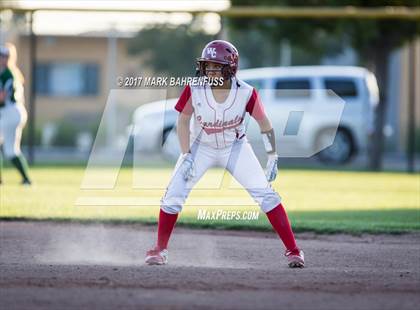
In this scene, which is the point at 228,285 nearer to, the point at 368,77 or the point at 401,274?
the point at 401,274

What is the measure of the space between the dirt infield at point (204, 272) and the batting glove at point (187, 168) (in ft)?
2.45

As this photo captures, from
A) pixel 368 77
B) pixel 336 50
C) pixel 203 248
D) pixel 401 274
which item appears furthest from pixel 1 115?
pixel 336 50

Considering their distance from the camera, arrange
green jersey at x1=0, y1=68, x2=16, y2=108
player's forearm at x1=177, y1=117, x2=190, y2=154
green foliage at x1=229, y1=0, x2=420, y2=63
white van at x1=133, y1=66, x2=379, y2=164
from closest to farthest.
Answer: player's forearm at x1=177, y1=117, x2=190, y2=154 → green jersey at x1=0, y1=68, x2=16, y2=108 → green foliage at x1=229, y1=0, x2=420, y2=63 → white van at x1=133, y1=66, x2=379, y2=164

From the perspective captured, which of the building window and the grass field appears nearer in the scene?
the grass field

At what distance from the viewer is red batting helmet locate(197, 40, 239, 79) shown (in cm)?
776

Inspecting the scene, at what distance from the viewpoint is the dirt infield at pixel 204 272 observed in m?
6.23

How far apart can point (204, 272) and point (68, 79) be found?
3706cm

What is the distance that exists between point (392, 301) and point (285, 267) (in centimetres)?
171

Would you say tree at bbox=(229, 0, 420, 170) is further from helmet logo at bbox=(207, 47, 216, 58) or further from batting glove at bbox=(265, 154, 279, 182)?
helmet logo at bbox=(207, 47, 216, 58)

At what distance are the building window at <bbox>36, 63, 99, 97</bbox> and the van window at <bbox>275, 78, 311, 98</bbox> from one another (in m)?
20.3

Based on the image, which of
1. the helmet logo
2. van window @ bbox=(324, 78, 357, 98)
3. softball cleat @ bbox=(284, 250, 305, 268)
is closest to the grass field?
softball cleat @ bbox=(284, 250, 305, 268)

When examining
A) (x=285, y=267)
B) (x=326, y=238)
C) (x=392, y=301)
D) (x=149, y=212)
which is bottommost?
(x=149, y=212)

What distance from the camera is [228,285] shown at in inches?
265

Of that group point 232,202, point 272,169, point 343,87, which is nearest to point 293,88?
point 343,87
